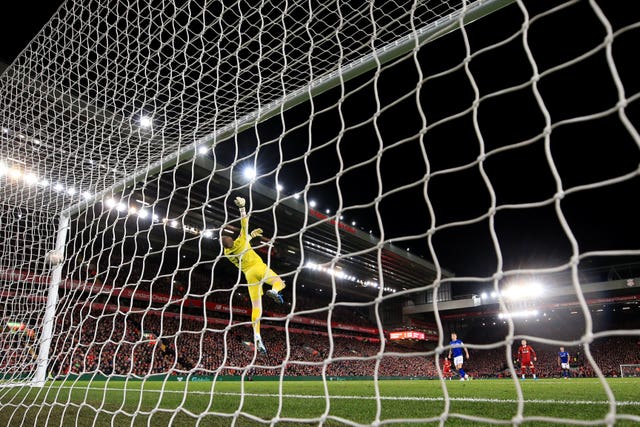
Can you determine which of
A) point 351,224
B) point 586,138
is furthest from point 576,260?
point 351,224

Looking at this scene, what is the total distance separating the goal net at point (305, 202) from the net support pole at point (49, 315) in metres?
0.04

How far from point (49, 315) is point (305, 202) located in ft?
15.4

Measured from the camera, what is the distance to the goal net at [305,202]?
7.55 feet

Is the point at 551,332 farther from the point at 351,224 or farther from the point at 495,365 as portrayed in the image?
the point at 351,224

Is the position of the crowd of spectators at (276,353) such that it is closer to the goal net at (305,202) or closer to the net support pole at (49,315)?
the goal net at (305,202)

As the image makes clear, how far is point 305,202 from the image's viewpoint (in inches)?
98.7

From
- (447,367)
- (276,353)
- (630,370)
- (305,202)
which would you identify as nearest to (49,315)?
(305,202)

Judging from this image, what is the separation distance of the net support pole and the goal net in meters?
0.04

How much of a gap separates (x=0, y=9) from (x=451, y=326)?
125ft

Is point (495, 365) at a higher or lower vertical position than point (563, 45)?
lower

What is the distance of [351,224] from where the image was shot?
26.7m

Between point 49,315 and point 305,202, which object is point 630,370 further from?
point 305,202

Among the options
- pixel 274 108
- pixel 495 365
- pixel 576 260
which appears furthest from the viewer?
pixel 495 365

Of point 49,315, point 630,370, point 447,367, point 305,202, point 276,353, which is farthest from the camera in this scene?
point 276,353
